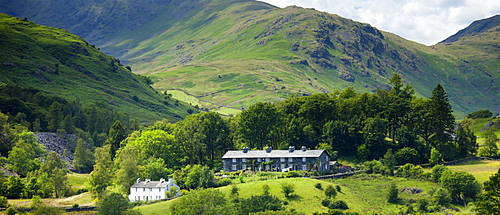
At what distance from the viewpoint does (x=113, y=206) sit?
3246 inches

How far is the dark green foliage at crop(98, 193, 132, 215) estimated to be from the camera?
8169 centimetres

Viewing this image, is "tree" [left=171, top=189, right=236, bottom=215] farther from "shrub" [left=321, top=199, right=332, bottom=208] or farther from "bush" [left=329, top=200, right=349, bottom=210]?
"bush" [left=329, top=200, right=349, bottom=210]

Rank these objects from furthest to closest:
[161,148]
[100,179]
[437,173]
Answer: [161,148]
[100,179]
[437,173]

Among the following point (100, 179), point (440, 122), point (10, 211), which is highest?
point (440, 122)

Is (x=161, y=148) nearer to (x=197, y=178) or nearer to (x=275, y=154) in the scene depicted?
(x=197, y=178)

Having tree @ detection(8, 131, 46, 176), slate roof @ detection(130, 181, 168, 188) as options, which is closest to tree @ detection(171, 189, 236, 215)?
slate roof @ detection(130, 181, 168, 188)

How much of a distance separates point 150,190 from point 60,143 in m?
82.3

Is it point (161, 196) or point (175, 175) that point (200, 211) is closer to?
point (161, 196)

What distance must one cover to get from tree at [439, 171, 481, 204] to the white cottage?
182 ft

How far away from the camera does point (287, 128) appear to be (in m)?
138

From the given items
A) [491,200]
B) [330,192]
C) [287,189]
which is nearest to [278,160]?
[287,189]

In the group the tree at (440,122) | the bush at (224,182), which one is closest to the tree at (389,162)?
the tree at (440,122)

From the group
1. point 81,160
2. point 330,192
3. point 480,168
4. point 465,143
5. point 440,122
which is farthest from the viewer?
point 81,160

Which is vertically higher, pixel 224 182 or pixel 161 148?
pixel 161 148
